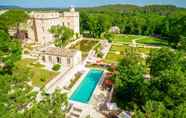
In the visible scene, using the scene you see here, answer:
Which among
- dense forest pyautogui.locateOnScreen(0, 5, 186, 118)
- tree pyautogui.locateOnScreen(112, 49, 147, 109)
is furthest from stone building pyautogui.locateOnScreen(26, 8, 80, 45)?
tree pyautogui.locateOnScreen(112, 49, 147, 109)

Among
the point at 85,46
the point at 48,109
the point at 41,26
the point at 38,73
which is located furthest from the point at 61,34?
the point at 48,109

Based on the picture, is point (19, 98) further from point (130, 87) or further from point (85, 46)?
point (85, 46)

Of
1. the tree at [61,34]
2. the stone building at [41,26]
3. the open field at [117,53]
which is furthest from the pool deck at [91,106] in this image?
the stone building at [41,26]

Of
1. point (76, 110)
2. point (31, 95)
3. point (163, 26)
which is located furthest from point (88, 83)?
point (163, 26)

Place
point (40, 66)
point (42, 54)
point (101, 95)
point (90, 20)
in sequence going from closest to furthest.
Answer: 1. point (101, 95)
2. point (40, 66)
3. point (42, 54)
4. point (90, 20)

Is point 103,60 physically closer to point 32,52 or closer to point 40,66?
point 40,66

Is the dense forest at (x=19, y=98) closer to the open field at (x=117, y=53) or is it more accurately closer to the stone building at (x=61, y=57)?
the stone building at (x=61, y=57)

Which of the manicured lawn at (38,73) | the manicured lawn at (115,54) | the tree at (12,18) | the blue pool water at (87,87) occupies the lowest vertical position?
the blue pool water at (87,87)
